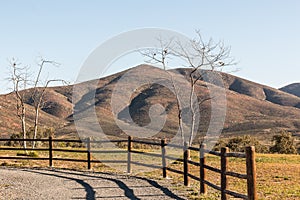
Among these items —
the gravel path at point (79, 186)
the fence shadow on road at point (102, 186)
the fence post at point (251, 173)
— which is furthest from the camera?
the gravel path at point (79, 186)

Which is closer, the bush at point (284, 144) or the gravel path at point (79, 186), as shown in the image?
the gravel path at point (79, 186)

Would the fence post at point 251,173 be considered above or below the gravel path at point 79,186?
above

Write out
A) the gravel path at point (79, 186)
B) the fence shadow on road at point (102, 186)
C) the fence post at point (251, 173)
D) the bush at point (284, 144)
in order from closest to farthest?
the fence post at point (251, 173), the fence shadow on road at point (102, 186), the gravel path at point (79, 186), the bush at point (284, 144)

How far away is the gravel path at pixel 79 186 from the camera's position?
13.8m

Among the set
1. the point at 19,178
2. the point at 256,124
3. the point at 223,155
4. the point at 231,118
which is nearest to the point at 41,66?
the point at 19,178

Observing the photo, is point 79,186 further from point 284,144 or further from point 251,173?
point 284,144

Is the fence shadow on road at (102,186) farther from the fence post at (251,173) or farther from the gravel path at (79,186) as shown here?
the fence post at (251,173)

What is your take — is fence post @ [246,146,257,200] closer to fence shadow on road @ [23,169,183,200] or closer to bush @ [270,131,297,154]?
fence shadow on road @ [23,169,183,200]

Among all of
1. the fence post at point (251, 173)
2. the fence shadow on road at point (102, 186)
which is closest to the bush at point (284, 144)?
the fence shadow on road at point (102, 186)

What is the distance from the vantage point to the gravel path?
544 inches

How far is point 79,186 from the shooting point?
15.8 metres

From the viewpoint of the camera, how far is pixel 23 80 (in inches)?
1513

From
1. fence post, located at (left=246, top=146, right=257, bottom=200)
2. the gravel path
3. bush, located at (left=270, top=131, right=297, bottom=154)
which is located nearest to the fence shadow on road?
the gravel path

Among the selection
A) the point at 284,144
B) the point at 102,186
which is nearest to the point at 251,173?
the point at 102,186
